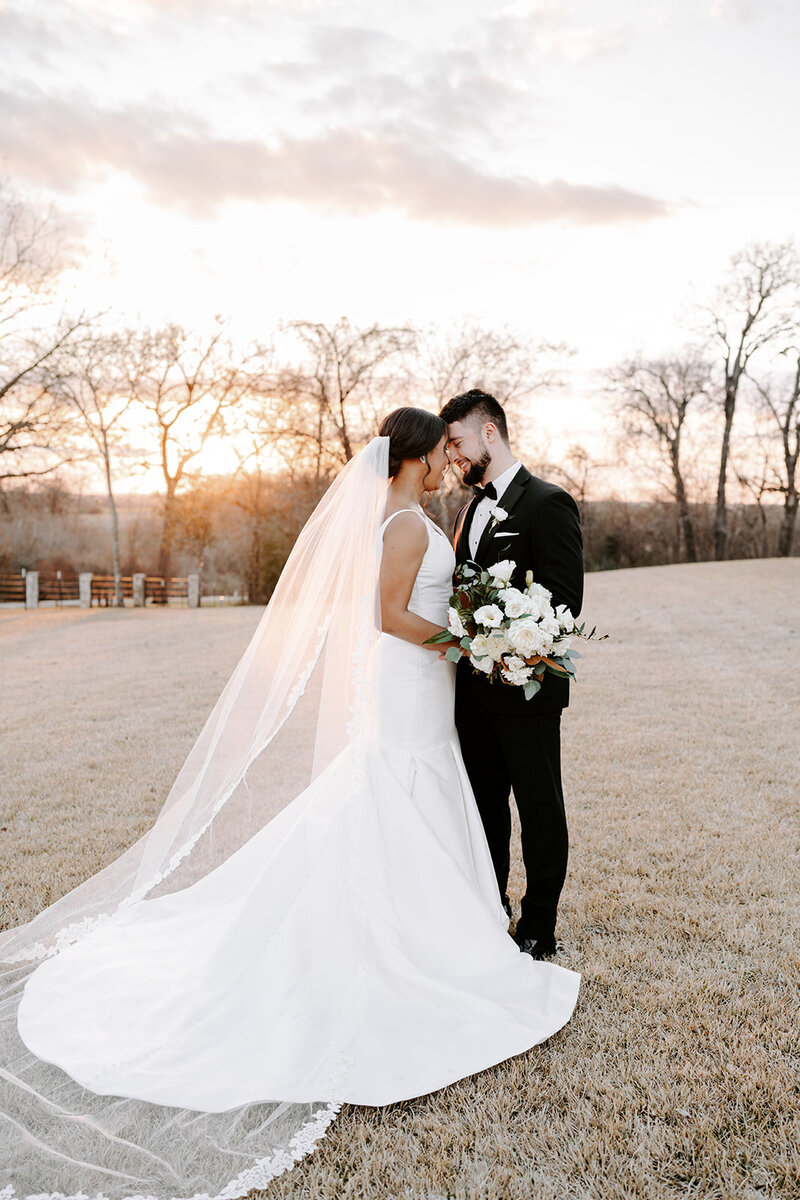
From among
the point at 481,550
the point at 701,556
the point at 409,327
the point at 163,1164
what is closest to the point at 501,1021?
the point at 163,1164

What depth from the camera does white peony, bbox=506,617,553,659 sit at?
2.85m

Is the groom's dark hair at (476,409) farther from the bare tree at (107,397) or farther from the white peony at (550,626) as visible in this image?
the bare tree at (107,397)

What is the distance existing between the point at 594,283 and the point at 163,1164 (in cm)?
1331

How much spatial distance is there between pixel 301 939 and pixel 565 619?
157 centimetres

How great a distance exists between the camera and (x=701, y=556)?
3828 centimetres

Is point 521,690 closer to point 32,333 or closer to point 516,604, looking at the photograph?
point 516,604

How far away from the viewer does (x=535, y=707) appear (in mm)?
3307

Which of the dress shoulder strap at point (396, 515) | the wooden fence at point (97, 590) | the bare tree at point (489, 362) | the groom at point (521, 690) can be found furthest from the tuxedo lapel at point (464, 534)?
the bare tree at point (489, 362)

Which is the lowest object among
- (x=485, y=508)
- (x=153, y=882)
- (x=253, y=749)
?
(x=153, y=882)

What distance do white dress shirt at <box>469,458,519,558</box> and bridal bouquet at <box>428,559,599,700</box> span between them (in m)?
0.42

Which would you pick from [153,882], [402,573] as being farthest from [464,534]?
[153,882]

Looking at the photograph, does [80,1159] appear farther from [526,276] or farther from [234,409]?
[234,409]

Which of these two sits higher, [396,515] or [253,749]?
[396,515]

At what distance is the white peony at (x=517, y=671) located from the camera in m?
2.94
